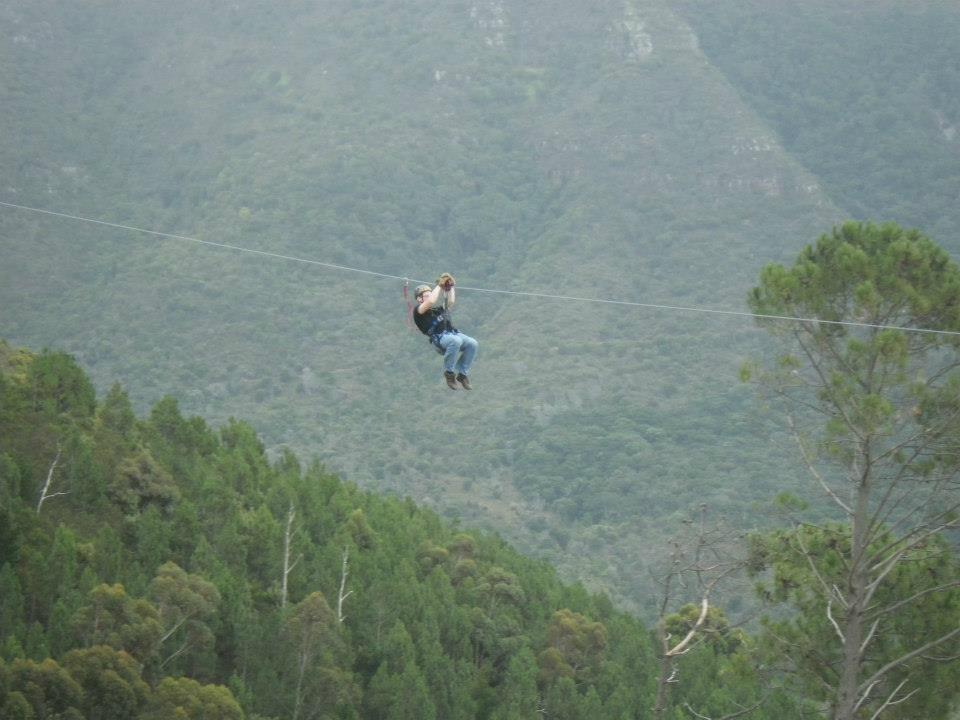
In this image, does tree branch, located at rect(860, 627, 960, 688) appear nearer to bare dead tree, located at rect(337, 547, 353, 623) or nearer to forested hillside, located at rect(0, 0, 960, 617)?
bare dead tree, located at rect(337, 547, 353, 623)

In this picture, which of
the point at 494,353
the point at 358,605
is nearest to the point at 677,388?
the point at 494,353

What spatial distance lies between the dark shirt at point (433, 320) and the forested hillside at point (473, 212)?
5155 cm

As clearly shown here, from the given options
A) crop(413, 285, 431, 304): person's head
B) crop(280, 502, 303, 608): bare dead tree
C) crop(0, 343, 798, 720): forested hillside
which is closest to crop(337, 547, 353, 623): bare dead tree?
crop(0, 343, 798, 720): forested hillside

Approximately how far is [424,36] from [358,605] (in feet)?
404

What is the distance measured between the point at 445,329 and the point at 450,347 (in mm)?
492

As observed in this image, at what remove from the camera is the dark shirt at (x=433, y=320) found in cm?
1905

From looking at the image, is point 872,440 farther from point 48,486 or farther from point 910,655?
point 48,486

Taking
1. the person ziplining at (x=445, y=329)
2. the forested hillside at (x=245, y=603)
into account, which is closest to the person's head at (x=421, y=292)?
the person ziplining at (x=445, y=329)

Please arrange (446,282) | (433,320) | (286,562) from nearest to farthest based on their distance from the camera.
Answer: (446,282)
(433,320)
(286,562)

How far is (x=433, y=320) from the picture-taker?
1914cm

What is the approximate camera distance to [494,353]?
3964 inches

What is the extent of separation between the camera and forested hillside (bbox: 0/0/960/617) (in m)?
88.9

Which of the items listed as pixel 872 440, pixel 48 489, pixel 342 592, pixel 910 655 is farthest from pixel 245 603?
pixel 910 655

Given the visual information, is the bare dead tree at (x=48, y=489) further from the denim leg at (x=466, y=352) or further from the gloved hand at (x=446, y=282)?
the gloved hand at (x=446, y=282)
